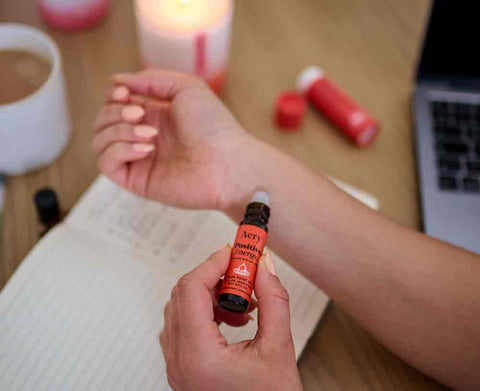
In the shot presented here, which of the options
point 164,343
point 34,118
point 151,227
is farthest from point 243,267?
point 34,118

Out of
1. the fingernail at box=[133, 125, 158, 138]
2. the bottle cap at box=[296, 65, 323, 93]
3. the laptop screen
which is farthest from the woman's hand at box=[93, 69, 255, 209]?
the laptop screen

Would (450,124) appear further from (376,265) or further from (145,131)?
(145,131)

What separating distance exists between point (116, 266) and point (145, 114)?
0.71 ft

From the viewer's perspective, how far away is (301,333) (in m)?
0.61

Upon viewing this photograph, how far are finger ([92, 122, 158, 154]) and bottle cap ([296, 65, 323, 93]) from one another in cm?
29

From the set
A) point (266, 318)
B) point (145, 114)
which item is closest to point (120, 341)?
point (266, 318)

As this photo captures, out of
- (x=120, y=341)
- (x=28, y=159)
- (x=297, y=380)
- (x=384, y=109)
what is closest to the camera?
(x=297, y=380)

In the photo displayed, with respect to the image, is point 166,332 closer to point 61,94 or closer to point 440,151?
point 61,94

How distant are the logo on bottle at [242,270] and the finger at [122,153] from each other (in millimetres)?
233

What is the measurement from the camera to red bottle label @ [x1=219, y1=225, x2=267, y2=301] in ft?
1.60

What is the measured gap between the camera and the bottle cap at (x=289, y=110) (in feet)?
2.61

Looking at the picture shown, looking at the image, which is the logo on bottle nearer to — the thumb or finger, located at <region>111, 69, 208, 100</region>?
the thumb

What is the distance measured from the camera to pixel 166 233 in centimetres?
69

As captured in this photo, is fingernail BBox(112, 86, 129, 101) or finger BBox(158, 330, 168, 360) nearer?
finger BBox(158, 330, 168, 360)
